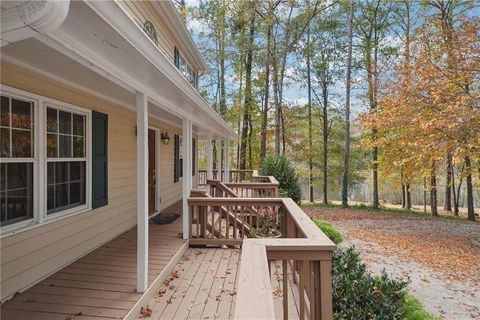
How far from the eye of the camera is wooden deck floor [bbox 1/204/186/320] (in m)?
2.67

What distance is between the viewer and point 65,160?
3.67m

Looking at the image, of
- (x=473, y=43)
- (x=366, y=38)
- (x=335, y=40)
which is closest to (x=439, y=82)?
(x=473, y=43)

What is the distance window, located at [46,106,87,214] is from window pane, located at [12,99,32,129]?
0.99 ft

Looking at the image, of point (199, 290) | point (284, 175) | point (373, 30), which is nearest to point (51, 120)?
point (199, 290)

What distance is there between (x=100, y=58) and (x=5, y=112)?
137cm

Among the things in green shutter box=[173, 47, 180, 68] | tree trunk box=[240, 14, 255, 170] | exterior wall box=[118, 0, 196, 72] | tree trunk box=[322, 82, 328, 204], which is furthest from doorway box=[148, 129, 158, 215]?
tree trunk box=[322, 82, 328, 204]

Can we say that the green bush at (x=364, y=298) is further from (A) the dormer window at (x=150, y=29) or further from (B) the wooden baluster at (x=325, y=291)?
(A) the dormer window at (x=150, y=29)

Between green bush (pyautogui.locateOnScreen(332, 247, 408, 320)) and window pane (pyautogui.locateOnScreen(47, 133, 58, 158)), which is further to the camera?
window pane (pyautogui.locateOnScreen(47, 133, 58, 158))

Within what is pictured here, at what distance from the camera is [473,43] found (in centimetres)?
803

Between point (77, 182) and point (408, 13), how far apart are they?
57.6 ft

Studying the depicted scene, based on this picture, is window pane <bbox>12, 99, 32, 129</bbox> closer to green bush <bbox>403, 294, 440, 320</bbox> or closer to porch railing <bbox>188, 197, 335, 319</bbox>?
porch railing <bbox>188, 197, 335, 319</bbox>

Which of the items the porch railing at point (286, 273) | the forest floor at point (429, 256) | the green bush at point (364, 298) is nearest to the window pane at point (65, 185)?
the porch railing at point (286, 273)

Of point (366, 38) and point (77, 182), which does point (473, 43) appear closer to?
point (366, 38)

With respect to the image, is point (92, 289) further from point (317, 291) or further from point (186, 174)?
point (317, 291)
